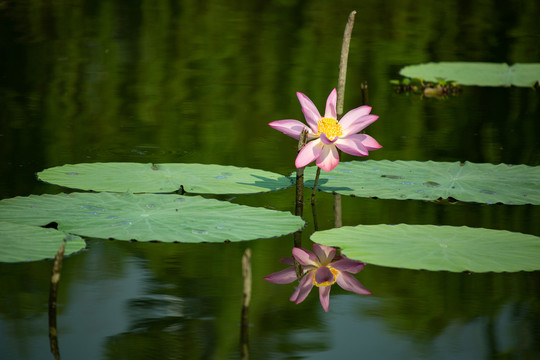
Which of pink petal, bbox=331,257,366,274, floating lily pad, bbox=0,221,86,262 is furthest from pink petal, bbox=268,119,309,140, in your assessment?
floating lily pad, bbox=0,221,86,262

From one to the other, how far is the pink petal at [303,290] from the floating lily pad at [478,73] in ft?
15.1

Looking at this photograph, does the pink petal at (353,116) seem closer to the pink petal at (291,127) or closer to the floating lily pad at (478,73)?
the pink petal at (291,127)

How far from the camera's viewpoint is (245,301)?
6.83 feet

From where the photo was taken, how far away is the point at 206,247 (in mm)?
2998

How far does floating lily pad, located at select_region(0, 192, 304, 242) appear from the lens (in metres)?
2.82

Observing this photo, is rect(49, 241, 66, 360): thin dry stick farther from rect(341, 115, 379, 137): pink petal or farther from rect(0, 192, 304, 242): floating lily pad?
rect(341, 115, 379, 137): pink petal

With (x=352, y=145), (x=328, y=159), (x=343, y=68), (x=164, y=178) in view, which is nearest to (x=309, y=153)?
(x=328, y=159)

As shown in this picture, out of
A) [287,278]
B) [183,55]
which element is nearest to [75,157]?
[287,278]

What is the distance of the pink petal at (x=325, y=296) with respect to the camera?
249 cm

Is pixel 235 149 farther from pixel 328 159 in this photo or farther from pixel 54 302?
pixel 54 302

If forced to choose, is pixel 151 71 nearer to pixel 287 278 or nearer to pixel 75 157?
pixel 75 157

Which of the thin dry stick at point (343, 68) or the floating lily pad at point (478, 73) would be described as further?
the floating lily pad at point (478, 73)

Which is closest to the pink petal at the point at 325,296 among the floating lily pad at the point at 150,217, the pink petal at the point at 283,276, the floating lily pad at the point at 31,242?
the pink petal at the point at 283,276

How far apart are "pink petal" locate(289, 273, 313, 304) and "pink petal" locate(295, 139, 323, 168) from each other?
69cm
